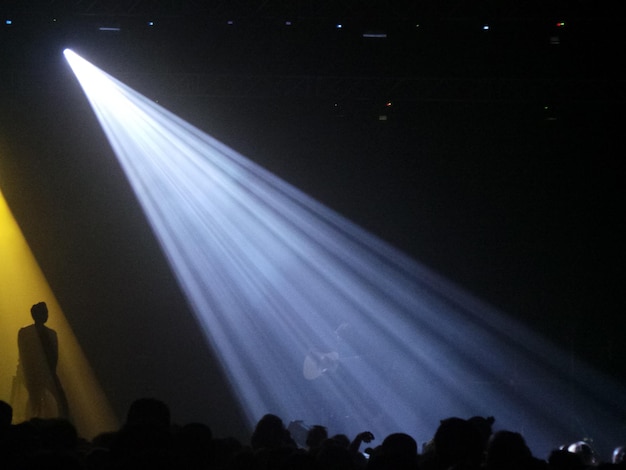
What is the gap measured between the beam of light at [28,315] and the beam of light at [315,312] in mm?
1816

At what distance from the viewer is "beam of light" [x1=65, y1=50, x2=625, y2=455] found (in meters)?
11.7

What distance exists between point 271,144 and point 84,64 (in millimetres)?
2885

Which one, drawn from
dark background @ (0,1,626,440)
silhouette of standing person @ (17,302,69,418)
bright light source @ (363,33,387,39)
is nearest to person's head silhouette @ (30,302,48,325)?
silhouette of standing person @ (17,302,69,418)

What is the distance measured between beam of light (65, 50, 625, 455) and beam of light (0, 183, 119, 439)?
1.82 m

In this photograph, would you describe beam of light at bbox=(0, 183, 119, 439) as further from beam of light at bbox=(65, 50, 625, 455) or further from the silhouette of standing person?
the silhouette of standing person

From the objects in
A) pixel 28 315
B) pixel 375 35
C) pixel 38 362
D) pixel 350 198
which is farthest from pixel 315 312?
pixel 38 362

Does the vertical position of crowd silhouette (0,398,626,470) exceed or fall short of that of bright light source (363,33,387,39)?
it falls short

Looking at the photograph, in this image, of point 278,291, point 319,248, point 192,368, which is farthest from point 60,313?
point 319,248

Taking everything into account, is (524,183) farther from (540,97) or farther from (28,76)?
(28,76)

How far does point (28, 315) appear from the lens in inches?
473

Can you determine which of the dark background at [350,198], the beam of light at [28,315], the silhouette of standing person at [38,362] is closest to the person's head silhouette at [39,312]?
the silhouette of standing person at [38,362]

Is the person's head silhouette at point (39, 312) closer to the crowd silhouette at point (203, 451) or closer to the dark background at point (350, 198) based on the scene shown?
the crowd silhouette at point (203, 451)

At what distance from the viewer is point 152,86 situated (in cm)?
1131

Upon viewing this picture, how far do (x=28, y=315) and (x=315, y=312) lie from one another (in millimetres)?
4318
